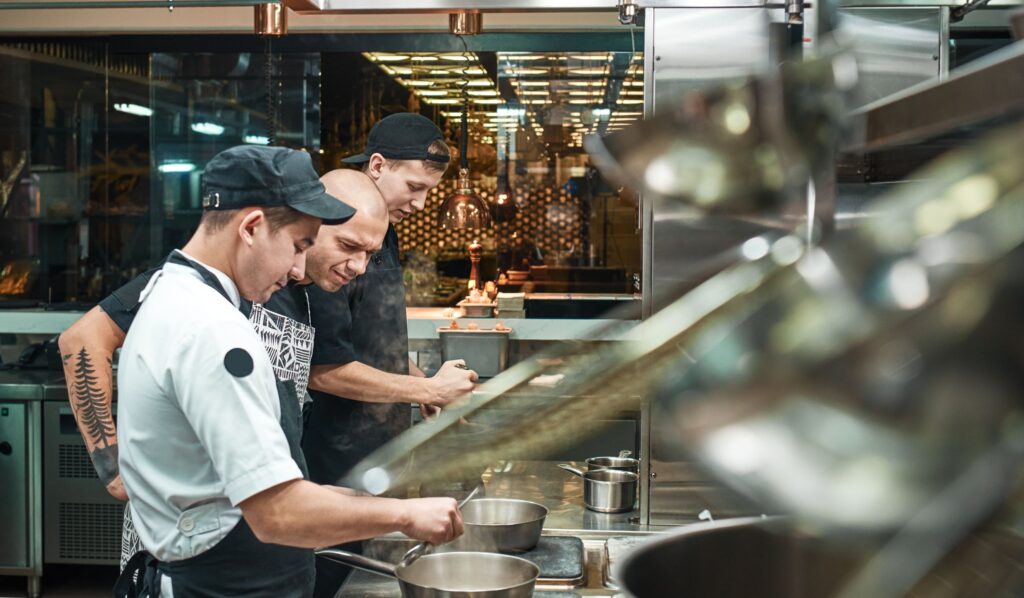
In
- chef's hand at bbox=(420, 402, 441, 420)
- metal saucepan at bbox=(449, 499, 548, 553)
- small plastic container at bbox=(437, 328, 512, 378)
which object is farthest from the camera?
small plastic container at bbox=(437, 328, 512, 378)

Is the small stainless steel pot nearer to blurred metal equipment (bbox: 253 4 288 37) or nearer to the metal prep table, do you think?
blurred metal equipment (bbox: 253 4 288 37)

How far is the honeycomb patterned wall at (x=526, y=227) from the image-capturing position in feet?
22.2

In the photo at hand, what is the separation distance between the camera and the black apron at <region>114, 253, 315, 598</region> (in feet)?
5.69

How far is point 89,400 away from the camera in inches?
108

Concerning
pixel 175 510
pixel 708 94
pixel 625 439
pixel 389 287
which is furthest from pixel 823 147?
pixel 625 439

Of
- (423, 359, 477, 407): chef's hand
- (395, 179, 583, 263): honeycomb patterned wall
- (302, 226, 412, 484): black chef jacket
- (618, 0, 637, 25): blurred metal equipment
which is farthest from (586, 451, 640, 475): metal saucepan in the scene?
(395, 179, 583, 263): honeycomb patterned wall

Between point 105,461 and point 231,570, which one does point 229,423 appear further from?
point 105,461

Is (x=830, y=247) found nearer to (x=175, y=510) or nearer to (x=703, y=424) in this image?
(x=703, y=424)

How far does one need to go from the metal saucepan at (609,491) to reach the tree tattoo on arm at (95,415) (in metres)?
1.28

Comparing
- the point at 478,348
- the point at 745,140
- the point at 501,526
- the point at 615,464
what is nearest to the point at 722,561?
the point at 745,140

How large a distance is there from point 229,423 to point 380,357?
1.43 metres

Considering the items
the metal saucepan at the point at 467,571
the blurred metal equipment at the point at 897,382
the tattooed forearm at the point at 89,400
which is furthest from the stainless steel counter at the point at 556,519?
the blurred metal equipment at the point at 897,382

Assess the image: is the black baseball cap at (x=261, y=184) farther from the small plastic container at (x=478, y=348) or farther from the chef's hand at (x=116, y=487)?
the small plastic container at (x=478, y=348)

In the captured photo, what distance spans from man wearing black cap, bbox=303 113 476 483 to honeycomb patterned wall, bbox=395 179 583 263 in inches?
148
